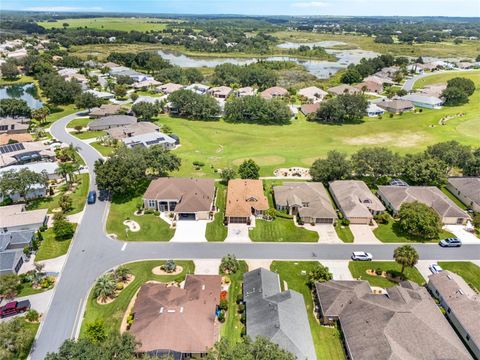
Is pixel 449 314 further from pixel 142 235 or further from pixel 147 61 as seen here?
pixel 147 61

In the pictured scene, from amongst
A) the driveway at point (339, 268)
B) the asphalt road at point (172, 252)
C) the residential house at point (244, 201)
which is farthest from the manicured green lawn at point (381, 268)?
the residential house at point (244, 201)

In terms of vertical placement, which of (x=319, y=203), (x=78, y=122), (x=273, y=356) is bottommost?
(x=78, y=122)

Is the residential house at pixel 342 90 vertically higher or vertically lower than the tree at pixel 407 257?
lower

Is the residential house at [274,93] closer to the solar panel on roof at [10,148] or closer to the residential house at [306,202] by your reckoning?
the residential house at [306,202]

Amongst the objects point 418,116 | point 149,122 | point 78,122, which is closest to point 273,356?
point 149,122

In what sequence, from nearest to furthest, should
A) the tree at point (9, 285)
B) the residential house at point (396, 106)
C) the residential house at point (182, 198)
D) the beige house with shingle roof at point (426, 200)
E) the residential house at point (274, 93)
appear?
the tree at point (9, 285), the beige house with shingle roof at point (426, 200), the residential house at point (182, 198), the residential house at point (396, 106), the residential house at point (274, 93)

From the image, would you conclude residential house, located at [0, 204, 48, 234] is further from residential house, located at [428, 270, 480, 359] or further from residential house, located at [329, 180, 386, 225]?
residential house, located at [428, 270, 480, 359]

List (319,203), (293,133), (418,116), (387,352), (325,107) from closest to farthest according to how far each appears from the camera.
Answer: (387,352) → (319,203) → (293,133) → (325,107) → (418,116)
